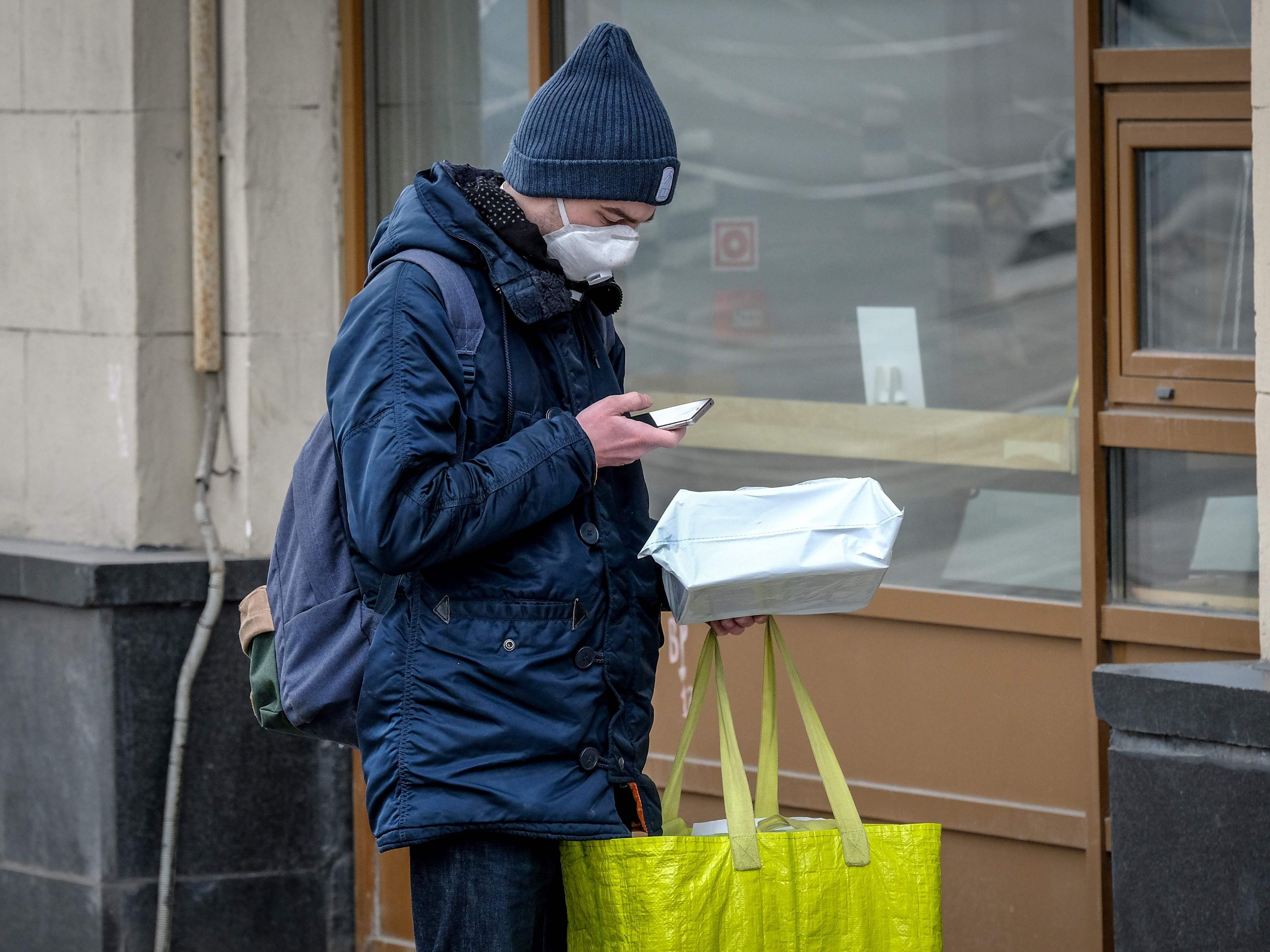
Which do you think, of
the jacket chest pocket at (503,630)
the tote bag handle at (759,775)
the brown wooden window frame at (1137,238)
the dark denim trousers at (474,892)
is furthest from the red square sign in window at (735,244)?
the dark denim trousers at (474,892)

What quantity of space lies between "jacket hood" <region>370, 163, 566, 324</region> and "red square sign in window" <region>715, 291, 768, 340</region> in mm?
1879

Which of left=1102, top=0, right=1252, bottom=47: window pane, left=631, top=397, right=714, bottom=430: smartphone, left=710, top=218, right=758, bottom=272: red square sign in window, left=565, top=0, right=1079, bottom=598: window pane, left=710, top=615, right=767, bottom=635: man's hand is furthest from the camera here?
left=710, top=218, right=758, bottom=272: red square sign in window

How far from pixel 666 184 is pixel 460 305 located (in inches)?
15.7

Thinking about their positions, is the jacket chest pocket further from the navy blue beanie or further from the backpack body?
the navy blue beanie

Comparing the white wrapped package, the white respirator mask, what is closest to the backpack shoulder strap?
the white respirator mask

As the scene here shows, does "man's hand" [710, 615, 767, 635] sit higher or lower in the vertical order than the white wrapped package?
lower

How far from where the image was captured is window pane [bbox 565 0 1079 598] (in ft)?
12.9

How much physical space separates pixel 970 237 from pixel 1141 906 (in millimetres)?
1673

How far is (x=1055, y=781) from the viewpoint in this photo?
3.86 metres

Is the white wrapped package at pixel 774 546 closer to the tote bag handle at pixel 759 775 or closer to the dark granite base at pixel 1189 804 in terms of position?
the tote bag handle at pixel 759 775

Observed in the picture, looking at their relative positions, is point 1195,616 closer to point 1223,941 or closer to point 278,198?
point 1223,941

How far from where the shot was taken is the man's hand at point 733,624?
2.80 m

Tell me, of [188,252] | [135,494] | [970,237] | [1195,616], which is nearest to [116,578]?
[135,494]

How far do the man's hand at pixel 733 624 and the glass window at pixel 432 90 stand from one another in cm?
228
